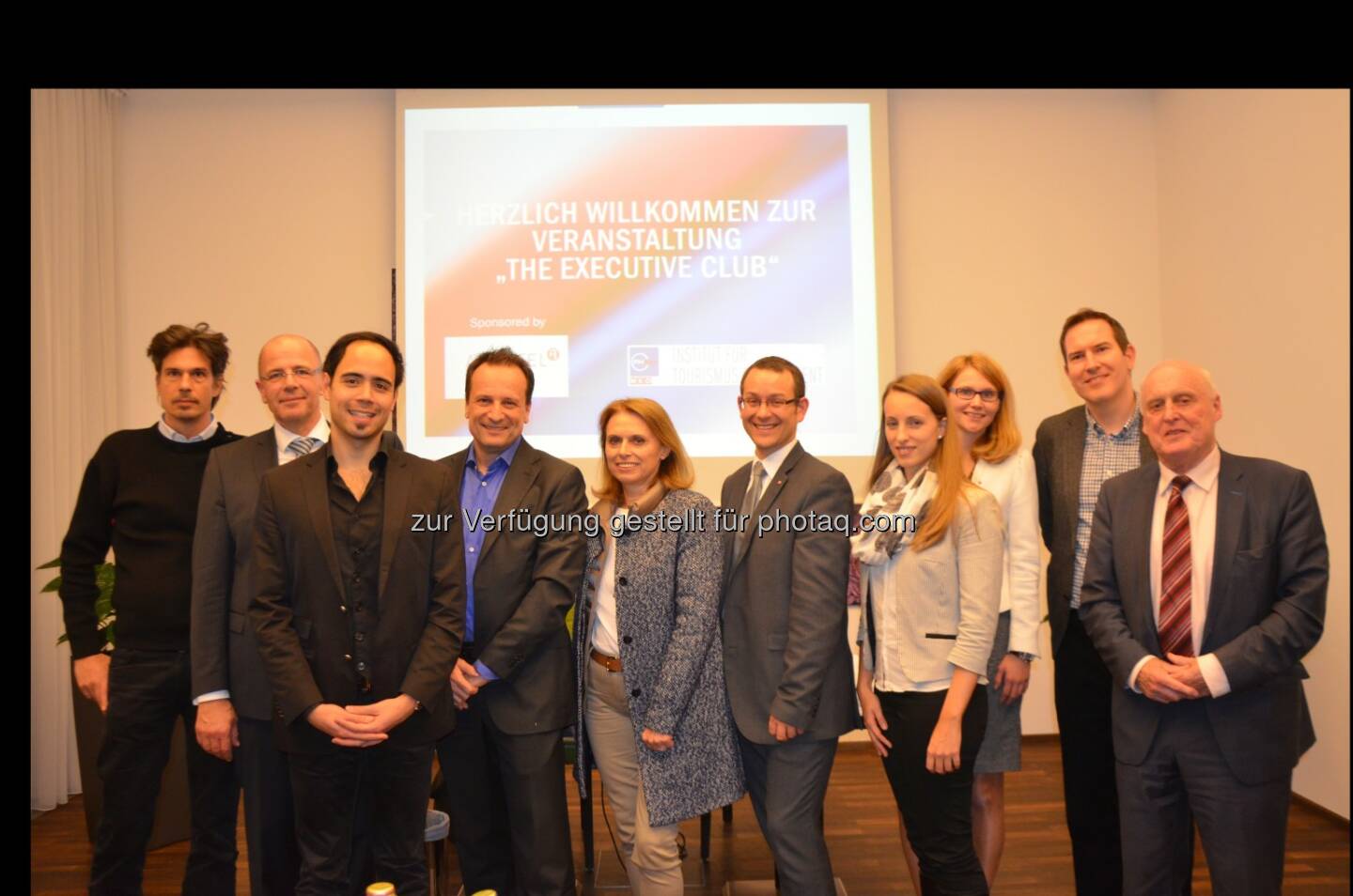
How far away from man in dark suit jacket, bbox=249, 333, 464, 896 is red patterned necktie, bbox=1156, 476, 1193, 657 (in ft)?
5.91

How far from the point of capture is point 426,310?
17.9 feet

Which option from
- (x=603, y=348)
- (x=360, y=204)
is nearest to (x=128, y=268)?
(x=360, y=204)

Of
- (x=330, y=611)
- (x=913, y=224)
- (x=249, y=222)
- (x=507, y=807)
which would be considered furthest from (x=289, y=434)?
(x=913, y=224)

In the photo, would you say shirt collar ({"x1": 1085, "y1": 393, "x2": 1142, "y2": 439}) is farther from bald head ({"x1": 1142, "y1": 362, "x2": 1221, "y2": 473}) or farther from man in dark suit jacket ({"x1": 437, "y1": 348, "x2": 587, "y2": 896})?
man in dark suit jacket ({"x1": 437, "y1": 348, "x2": 587, "y2": 896})

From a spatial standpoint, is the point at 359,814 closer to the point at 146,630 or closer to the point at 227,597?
the point at 227,597

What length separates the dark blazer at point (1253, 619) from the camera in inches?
91.0

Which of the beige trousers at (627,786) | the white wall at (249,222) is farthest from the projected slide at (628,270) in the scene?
the beige trousers at (627,786)

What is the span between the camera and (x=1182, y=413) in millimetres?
2451

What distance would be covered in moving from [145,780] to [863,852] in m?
2.65

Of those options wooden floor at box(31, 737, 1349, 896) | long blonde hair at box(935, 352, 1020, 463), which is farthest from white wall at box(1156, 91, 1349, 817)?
long blonde hair at box(935, 352, 1020, 463)

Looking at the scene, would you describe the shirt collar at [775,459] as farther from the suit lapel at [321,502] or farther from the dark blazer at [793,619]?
the suit lapel at [321,502]

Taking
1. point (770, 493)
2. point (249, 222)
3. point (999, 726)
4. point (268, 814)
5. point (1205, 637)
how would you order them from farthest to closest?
point (249, 222)
point (999, 726)
point (770, 493)
point (268, 814)
point (1205, 637)

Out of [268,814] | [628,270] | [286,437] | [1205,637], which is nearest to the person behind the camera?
[1205,637]
